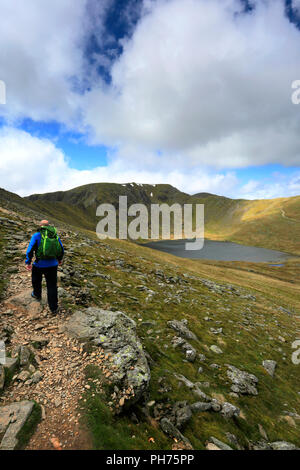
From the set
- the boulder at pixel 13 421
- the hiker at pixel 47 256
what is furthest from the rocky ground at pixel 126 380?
the hiker at pixel 47 256

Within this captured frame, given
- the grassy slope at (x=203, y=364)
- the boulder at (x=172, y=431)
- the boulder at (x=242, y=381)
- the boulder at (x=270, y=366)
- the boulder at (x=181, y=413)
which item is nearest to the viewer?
the grassy slope at (x=203, y=364)

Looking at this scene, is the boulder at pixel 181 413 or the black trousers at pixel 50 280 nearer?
the boulder at pixel 181 413

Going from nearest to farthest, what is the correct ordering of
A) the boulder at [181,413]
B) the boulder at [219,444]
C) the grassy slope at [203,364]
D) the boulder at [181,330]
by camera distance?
the grassy slope at [203,364]
the boulder at [219,444]
the boulder at [181,413]
the boulder at [181,330]

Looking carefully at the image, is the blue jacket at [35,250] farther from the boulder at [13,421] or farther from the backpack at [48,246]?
the boulder at [13,421]

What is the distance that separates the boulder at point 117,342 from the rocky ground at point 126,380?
40mm

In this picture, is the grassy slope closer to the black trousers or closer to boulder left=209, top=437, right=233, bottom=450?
boulder left=209, top=437, right=233, bottom=450

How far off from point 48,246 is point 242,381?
11.9 metres

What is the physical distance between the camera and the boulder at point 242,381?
32.5 ft

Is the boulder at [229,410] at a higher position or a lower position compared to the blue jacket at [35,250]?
lower

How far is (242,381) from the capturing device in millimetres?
10430

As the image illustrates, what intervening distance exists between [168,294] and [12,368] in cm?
1537

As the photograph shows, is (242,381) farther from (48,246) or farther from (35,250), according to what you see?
(35,250)

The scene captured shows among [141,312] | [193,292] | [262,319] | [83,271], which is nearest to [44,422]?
[141,312]
